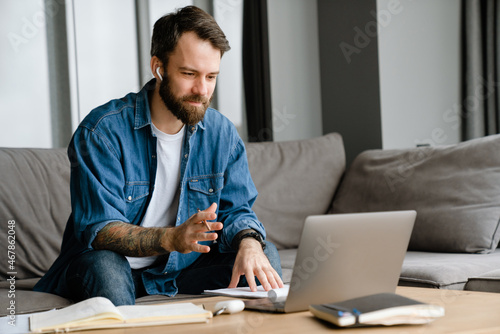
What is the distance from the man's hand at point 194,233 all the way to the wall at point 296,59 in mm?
2114

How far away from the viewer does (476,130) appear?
10.6 ft

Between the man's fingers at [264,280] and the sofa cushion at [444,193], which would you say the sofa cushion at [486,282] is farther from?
the man's fingers at [264,280]

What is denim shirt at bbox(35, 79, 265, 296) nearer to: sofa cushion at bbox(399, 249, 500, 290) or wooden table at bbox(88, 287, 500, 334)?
sofa cushion at bbox(399, 249, 500, 290)

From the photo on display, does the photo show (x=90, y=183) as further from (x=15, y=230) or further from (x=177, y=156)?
(x=15, y=230)

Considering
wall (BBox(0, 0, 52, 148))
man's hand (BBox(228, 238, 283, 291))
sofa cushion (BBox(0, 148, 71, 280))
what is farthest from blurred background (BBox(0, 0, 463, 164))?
man's hand (BBox(228, 238, 283, 291))

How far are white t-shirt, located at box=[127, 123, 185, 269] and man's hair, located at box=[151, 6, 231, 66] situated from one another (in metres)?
A: 0.24

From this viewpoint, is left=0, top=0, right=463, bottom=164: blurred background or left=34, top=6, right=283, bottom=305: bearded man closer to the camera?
left=34, top=6, right=283, bottom=305: bearded man

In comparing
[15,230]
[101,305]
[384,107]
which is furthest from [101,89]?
[101,305]

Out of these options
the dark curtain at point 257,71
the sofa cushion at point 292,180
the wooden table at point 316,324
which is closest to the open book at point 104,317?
the wooden table at point 316,324

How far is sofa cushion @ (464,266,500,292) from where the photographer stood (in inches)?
65.4

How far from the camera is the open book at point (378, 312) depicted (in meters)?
0.99

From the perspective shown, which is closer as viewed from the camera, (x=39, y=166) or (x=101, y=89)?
(x=39, y=166)

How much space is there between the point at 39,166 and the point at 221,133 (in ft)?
2.51

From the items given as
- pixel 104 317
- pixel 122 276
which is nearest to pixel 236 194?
pixel 122 276
